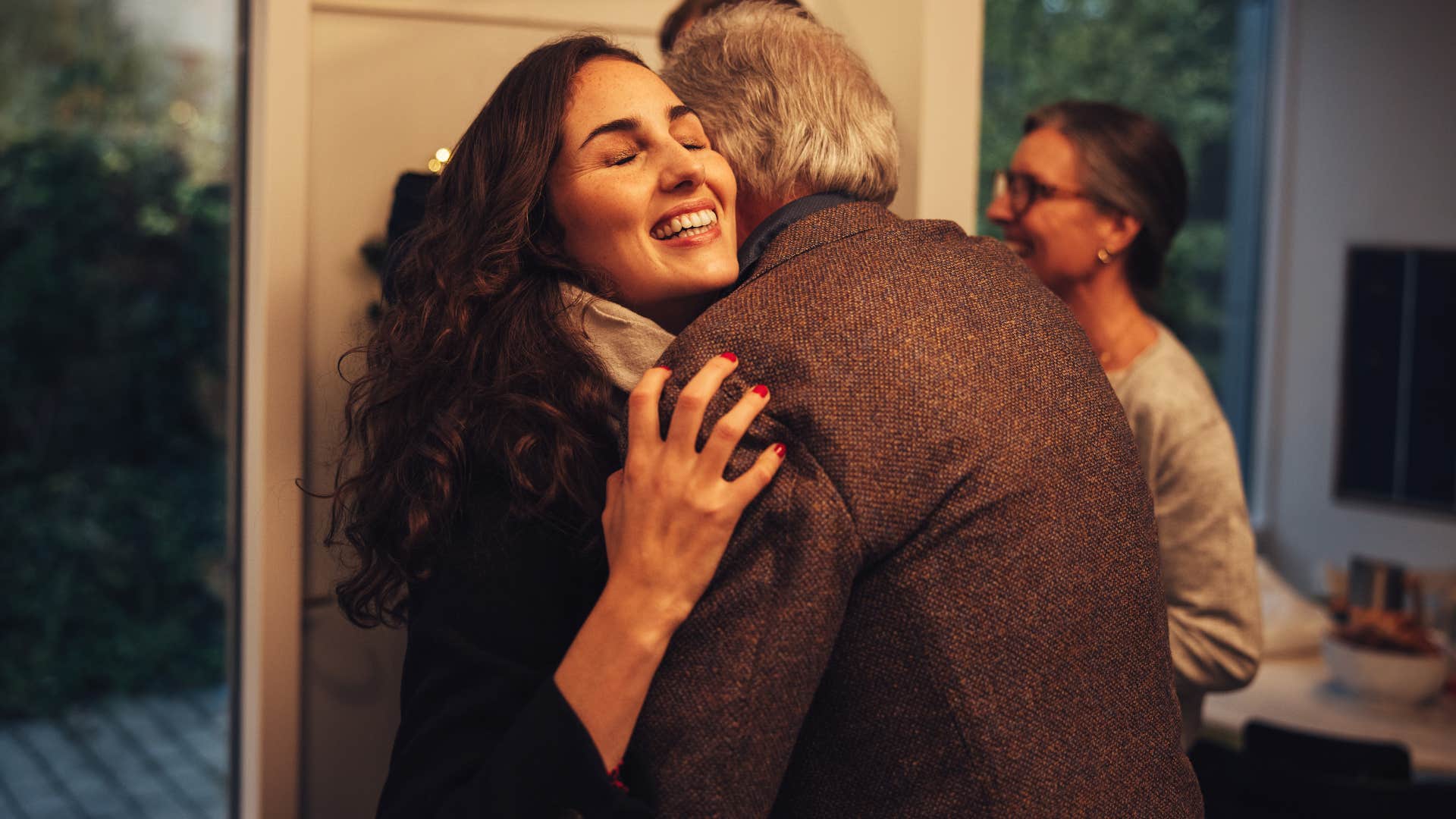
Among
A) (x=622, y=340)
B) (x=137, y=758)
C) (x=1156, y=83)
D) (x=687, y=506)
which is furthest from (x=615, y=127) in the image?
(x=1156, y=83)

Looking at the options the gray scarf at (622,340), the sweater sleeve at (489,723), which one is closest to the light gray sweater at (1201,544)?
the gray scarf at (622,340)

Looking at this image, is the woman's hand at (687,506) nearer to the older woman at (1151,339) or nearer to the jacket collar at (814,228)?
the jacket collar at (814,228)

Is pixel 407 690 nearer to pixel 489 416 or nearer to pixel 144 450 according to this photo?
pixel 489 416

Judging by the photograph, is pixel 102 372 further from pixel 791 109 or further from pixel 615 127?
pixel 791 109

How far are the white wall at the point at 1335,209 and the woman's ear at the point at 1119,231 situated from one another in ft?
9.27

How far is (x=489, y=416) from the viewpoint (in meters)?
1.24

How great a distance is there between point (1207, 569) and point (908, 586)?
1.02m

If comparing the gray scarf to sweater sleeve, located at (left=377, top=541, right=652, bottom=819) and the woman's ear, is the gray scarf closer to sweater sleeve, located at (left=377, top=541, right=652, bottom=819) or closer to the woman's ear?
sweater sleeve, located at (left=377, top=541, right=652, bottom=819)

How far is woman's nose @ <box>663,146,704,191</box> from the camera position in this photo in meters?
1.33

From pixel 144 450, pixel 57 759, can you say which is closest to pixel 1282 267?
pixel 144 450

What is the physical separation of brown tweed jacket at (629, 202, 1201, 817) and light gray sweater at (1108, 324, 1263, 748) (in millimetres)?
795

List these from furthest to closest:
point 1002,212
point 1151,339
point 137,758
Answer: point 137,758, point 1002,212, point 1151,339

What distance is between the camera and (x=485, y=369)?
130 centimetres

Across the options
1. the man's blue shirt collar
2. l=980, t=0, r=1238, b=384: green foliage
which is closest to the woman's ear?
the man's blue shirt collar
